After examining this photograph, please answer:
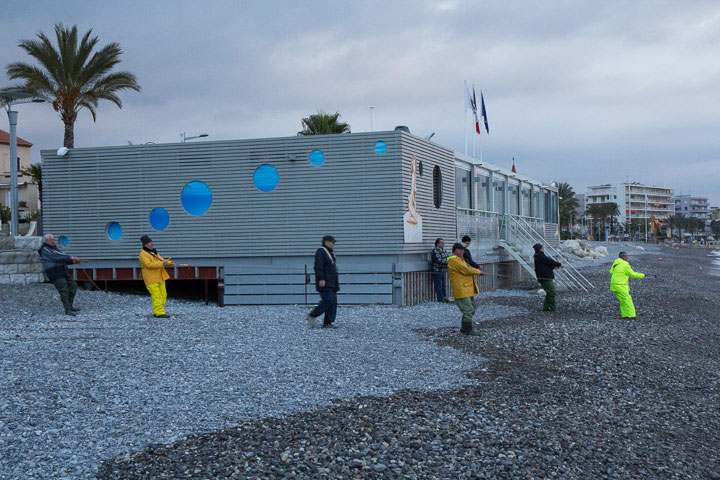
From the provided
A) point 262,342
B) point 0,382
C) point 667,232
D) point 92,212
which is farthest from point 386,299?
point 667,232

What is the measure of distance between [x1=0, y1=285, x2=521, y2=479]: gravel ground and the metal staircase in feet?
27.6

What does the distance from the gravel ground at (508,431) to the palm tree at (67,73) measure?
59.5 ft

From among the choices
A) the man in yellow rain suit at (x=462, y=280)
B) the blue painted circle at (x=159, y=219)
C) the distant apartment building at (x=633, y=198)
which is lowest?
the man in yellow rain suit at (x=462, y=280)

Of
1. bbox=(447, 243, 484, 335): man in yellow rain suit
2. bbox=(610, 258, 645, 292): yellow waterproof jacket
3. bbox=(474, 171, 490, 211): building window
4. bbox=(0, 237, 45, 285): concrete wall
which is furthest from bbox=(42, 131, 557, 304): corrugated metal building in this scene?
bbox=(610, 258, 645, 292): yellow waterproof jacket

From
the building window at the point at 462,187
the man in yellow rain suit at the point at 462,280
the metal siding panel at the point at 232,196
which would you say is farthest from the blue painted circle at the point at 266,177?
the man in yellow rain suit at the point at 462,280

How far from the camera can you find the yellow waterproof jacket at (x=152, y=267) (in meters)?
11.9

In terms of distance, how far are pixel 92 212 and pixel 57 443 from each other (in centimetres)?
1222

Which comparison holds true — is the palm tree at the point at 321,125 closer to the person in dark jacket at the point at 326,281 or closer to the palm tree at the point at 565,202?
the person in dark jacket at the point at 326,281

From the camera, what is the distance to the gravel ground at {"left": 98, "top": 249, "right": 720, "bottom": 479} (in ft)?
16.6

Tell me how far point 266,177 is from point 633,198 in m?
166

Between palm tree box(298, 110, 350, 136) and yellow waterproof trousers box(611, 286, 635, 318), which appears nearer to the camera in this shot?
yellow waterproof trousers box(611, 286, 635, 318)

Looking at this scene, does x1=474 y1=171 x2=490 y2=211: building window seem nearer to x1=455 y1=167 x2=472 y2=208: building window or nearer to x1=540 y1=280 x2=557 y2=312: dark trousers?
x1=455 y1=167 x2=472 y2=208: building window

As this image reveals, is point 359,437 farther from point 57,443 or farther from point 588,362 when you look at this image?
point 588,362

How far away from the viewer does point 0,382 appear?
6785 millimetres
